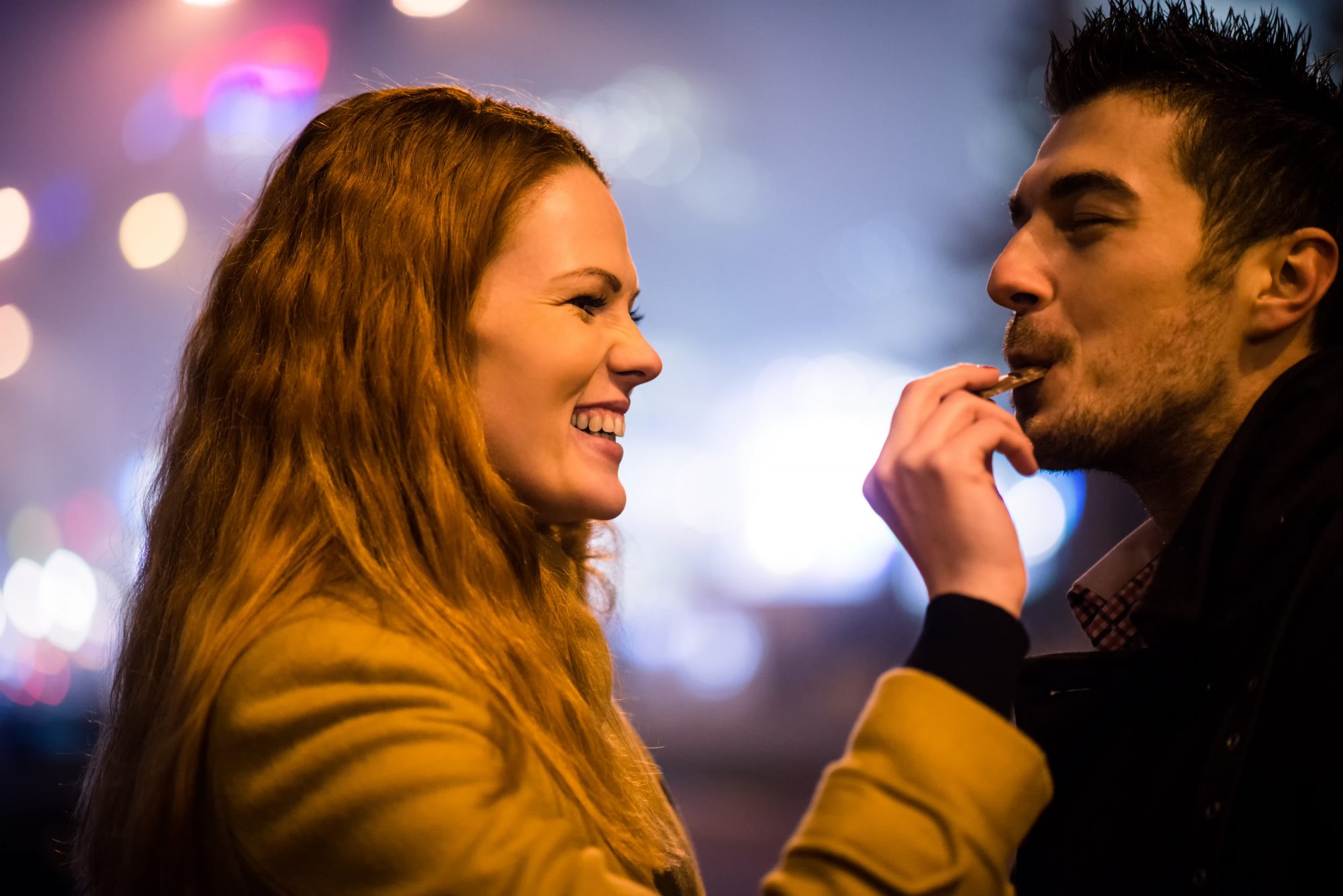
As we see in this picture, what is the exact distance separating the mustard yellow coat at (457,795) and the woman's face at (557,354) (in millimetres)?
396

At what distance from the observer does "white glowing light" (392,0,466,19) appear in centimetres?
405

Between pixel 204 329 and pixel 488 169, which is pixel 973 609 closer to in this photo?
pixel 488 169

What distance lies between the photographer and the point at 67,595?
4.54m

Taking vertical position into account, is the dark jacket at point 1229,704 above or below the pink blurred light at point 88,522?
below

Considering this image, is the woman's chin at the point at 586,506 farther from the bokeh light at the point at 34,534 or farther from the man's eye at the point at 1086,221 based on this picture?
the bokeh light at the point at 34,534

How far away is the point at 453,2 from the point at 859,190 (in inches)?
77.0

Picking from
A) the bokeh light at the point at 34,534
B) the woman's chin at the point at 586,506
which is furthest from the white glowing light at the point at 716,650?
the woman's chin at the point at 586,506

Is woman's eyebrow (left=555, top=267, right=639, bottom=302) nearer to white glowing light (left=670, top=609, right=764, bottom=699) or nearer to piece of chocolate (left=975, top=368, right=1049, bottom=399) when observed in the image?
piece of chocolate (left=975, top=368, right=1049, bottom=399)

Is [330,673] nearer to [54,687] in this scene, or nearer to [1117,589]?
[1117,589]

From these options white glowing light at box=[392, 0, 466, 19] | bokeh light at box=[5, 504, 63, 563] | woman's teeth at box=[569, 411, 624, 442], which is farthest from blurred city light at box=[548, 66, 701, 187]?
woman's teeth at box=[569, 411, 624, 442]

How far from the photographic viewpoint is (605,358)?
4.56ft

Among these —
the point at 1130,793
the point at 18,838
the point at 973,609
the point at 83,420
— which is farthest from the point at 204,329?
the point at 83,420

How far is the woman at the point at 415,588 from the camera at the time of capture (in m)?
0.88

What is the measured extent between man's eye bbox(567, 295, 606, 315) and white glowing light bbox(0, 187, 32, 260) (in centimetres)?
400
